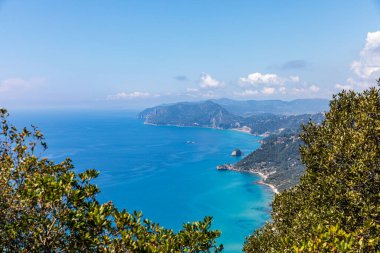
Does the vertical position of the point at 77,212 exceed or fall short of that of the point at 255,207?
it exceeds it

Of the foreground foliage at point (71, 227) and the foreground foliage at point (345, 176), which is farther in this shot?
the foreground foliage at point (345, 176)

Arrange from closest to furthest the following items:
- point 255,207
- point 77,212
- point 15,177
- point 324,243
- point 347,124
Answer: point 324,243
point 77,212
point 15,177
point 347,124
point 255,207

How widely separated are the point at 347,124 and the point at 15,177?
23.7 meters

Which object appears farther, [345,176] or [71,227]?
[345,176]

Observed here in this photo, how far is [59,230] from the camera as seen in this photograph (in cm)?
1085

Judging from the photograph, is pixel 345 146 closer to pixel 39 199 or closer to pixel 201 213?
pixel 39 199

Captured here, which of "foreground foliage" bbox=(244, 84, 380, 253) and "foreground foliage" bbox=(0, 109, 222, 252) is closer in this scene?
"foreground foliage" bbox=(0, 109, 222, 252)

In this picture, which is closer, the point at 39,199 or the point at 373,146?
the point at 39,199

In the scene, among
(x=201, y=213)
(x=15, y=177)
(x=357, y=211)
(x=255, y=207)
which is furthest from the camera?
(x=255, y=207)

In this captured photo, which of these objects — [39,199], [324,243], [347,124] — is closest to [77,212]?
[39,199]

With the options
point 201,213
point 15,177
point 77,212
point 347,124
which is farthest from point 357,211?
point 201,213

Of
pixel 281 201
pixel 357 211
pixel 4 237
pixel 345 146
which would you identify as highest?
pixel 345 146

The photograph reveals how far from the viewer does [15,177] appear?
43.8ft

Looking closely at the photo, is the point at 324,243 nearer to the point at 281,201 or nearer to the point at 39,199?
the point at 39,199
